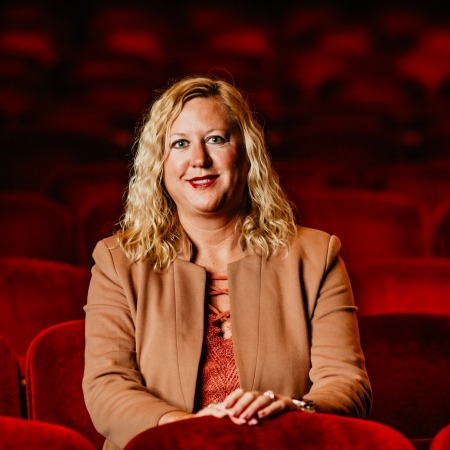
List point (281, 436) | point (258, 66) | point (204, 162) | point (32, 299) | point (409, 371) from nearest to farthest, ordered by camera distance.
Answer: point (281, 436) < point (204, 162) < point (409, 371) < point (32, 299) < point (258, 66)

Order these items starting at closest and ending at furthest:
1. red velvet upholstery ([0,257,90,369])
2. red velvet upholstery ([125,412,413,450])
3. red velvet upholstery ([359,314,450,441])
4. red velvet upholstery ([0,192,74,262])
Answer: red velvet upholstery ([125,412,413,450]), red velvet upholstery ([359,314,450,441]), red velvet upholstery ([0,257,90,369]), red velvet upholstery ([0,192,74,262])

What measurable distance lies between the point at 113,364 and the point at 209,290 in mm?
130

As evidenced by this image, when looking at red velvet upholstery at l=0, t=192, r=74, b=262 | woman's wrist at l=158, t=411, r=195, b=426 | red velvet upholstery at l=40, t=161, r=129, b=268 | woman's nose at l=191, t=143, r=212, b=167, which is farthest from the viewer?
red velvet upholstery at l=40, t=161, r=129, b=268

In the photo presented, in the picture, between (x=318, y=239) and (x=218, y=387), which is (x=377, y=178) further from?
(x=218, y=387)

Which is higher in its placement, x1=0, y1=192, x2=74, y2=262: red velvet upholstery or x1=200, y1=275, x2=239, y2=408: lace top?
x1=0, y1=192, x2=74, y2=262: red velvet upholstery

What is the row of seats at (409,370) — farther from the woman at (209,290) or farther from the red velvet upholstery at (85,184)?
the red velvet upholstery at (85,184)

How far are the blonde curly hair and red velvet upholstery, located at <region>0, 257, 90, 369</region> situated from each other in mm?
241

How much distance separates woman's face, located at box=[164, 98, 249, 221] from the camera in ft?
3.02

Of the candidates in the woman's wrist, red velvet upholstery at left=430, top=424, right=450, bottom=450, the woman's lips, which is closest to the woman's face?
the woman's lips

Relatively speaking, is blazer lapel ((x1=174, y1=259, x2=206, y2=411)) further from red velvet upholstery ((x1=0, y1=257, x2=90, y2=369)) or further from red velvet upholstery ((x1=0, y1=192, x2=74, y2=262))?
red velvet upholstery ((x1=0, y1=192, x2=74, y2=262))

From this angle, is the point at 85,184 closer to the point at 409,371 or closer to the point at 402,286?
the point at 402,286

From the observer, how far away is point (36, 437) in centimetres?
70

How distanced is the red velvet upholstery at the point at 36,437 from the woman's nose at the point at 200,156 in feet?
1.04

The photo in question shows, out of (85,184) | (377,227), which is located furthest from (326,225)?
(85,184)
